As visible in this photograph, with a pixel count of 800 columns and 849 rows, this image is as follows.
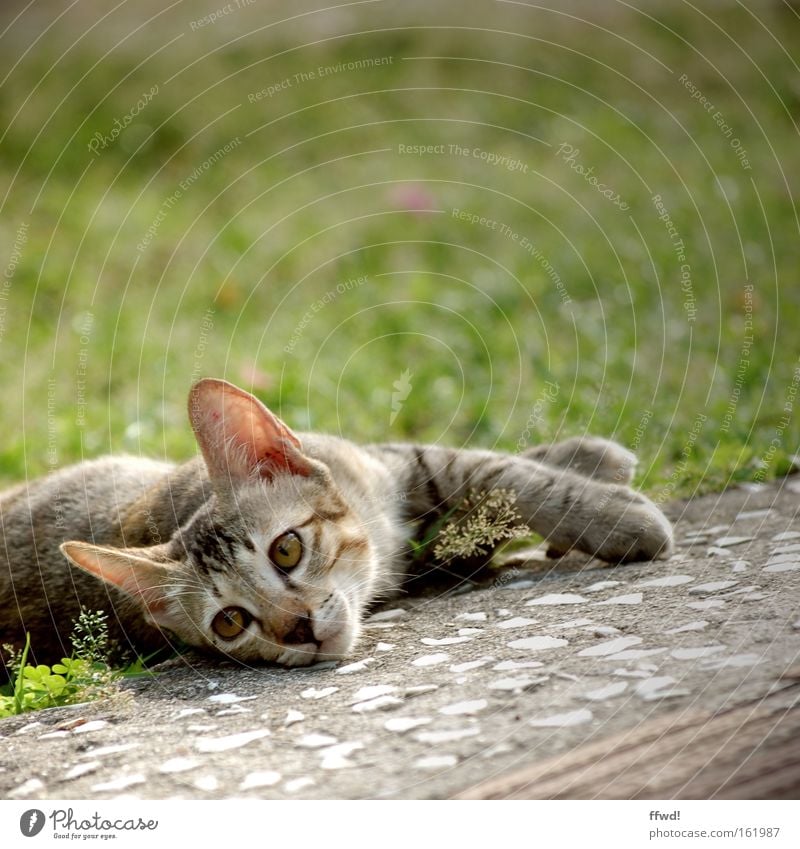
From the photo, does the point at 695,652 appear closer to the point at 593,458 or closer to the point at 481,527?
the point at 481,527

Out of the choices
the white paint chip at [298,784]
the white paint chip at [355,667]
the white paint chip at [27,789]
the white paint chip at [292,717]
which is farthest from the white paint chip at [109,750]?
the white paint chip at [355,667]

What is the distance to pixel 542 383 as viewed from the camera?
5633mm

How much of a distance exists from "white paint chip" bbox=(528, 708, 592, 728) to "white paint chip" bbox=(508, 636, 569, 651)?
17.2 inches

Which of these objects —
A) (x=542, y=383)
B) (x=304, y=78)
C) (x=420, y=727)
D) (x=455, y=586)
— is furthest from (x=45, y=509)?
A: (x=304, y=78)

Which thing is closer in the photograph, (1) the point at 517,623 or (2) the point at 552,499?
(1) the point at 517,623

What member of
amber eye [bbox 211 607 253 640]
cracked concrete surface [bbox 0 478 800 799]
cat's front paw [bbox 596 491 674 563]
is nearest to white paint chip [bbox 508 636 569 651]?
cracked concrete surface [bbox 0 478 800 799]

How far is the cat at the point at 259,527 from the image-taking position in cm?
323

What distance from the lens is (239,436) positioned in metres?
3.45

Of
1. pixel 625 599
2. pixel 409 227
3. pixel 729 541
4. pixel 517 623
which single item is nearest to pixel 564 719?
pixel 517 623

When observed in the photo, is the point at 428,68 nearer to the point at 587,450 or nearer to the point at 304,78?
the point at 304,78

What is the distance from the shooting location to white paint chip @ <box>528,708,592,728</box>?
7.86ft

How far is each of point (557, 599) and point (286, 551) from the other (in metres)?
0.94

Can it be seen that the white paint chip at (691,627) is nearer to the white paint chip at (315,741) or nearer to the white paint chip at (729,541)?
the white paint chip at (729,541)

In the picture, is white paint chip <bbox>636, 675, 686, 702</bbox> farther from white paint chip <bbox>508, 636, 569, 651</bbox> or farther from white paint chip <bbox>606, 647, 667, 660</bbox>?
white paint chip <bbox>508, 636, 569, 651</bbox>
